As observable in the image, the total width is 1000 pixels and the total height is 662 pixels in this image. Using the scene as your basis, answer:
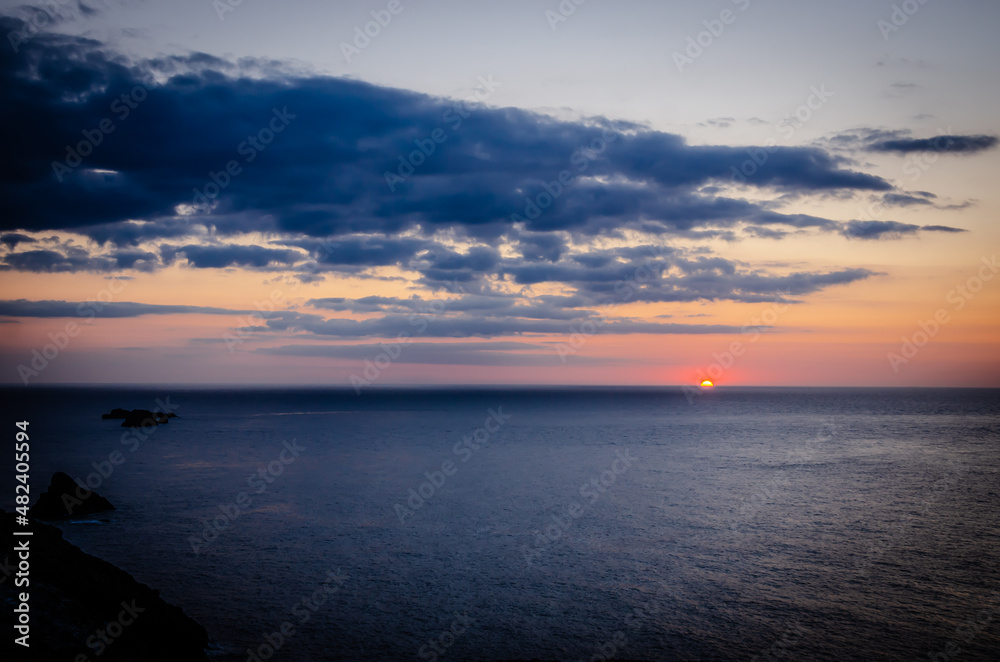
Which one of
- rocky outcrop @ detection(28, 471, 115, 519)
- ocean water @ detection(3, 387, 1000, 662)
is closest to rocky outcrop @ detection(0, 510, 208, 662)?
ocean water @ detection(3, 387, 1000, 662)

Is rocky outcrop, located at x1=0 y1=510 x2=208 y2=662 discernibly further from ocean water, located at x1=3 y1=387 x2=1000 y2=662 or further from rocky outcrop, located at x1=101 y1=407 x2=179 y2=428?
rocky outcrop, located at x1=101 y1=407 x2=179 y2=428

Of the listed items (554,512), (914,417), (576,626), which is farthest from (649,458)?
(914,417)

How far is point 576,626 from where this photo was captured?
23500 mm

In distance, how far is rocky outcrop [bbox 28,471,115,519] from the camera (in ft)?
131

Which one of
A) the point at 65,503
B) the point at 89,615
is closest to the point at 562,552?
the point at 89,615

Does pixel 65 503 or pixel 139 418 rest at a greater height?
pixel 65 503

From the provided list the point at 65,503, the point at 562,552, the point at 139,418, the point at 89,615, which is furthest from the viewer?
the point at 139,418

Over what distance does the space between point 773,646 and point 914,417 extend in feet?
519

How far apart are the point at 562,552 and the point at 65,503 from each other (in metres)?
33.8

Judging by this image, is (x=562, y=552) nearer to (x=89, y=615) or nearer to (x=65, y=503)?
(x=89, y=615)

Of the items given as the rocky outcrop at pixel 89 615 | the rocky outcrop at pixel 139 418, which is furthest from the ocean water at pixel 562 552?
the rocky outcrop at pixel 139 418

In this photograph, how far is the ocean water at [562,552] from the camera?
2248 centimetres

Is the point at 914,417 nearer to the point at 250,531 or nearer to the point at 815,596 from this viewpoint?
the point at 815,596

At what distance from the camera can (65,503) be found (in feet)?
132
